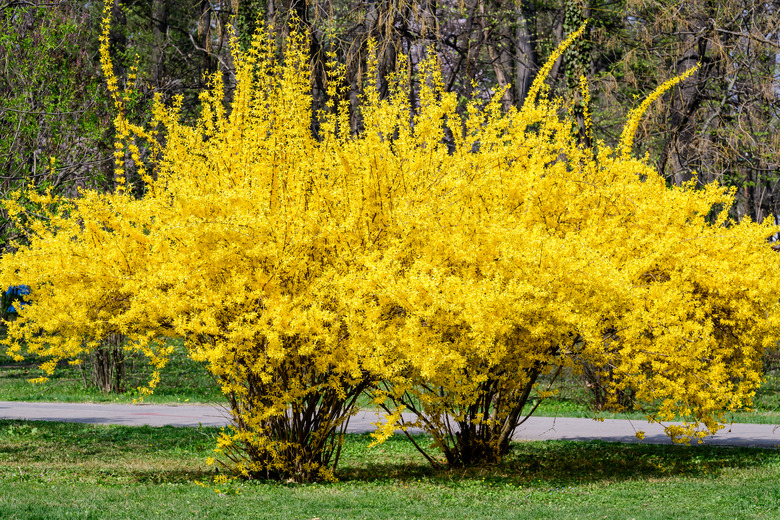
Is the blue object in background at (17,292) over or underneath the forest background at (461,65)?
underneath

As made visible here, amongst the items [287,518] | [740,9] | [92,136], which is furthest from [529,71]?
[287,518]

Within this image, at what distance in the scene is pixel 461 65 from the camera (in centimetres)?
1683

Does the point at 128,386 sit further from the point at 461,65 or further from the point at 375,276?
the point at 375,276

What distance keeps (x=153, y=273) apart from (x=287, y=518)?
2.35 m

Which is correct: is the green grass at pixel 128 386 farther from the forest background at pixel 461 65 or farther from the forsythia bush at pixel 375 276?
the forsythia bush at pixel 375 276

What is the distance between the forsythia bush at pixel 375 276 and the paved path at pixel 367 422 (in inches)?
130

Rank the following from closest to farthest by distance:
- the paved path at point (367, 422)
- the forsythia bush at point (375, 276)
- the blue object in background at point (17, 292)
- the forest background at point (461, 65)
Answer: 1. the forsythia bush at point (375, 276)
2. the blue object in background at point (17, 292)
3. the forest background at point (461, 65)
4. the paved path at point (367, 422)

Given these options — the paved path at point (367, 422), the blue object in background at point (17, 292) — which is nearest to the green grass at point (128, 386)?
the paved path at point (367, 422)

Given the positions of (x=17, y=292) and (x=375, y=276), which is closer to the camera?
(x=375, y=276)

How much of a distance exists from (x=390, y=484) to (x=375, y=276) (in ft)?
7.93

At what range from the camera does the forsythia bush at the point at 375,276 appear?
276 inches

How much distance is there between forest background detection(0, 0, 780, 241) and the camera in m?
11.8

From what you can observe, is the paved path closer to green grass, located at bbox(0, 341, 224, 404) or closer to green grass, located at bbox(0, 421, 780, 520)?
green grass, located at bbox(0, 341, 224, 404)

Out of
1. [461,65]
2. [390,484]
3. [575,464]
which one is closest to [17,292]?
[461,65]
